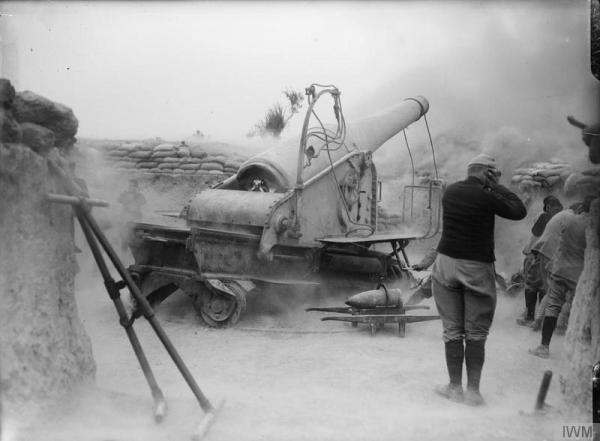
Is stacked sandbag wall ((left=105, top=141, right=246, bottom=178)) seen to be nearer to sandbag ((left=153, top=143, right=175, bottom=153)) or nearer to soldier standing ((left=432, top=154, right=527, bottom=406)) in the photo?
sandbag ((left=153, top=143, right=175, bottom=153))

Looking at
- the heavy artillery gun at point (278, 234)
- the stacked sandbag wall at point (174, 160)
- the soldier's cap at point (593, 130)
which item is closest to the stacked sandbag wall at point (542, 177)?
the heavy artillery gun at point (278, 234)

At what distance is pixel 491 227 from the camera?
14.0 ft

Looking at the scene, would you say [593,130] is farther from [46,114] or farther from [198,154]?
[198,154]

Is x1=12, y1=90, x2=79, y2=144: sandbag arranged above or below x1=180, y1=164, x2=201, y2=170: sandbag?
above

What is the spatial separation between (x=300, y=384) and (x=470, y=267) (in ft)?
4.92

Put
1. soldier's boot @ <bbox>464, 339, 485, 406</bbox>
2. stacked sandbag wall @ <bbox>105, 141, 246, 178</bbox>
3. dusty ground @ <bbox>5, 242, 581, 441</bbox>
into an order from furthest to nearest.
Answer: stacked sandbag wall @ <bbox>105, 141, 246, 178</bbox>
soldier's boot @ <bbox>464, 339, 485, 406</bbox>
dusty ground @ <bbox>5, 242, 581, 441</bbox>

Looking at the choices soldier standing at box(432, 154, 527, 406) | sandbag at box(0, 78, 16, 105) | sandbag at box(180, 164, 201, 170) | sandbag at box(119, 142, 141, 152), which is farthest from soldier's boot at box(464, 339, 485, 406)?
sandbag at box(119, 142, 141, 152)

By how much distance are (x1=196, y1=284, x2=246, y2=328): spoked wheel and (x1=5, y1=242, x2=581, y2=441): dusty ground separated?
0.44ft

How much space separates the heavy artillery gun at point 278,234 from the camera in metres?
6.22

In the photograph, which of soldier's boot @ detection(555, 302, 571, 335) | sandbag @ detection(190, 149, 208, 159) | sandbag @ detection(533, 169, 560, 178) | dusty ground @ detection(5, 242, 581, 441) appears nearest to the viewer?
dusty ground @ detection(5, 242, 581, 441)

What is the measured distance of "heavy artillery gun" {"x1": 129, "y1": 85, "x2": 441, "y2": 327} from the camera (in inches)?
245

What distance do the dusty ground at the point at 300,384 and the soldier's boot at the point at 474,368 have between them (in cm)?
11

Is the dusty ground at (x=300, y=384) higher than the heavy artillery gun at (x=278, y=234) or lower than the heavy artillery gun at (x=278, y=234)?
lower

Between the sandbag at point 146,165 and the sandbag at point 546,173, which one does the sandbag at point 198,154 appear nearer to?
the sandbag at point 146,165
